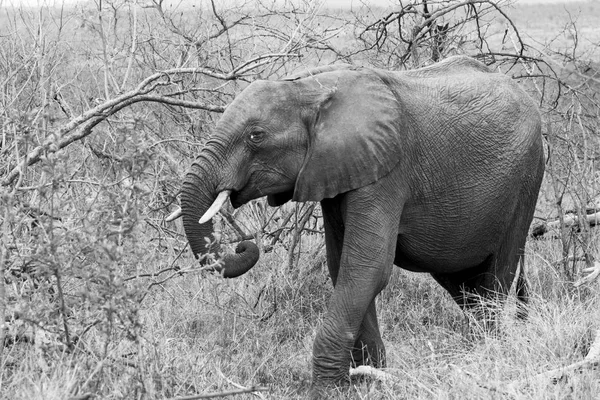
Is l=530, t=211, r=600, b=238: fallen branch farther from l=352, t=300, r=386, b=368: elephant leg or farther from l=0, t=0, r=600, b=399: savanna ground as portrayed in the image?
l=352, t=300, r=386, b=368: elephant leg

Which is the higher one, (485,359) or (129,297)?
(129,297)

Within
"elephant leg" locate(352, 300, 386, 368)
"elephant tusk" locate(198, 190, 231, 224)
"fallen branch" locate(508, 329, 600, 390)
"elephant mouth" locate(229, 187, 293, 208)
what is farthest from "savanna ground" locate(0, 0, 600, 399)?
"elephant mouth" locate(229, 187, 293, 208)

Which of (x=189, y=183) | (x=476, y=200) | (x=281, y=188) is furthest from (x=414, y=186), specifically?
(x=189, y=183)

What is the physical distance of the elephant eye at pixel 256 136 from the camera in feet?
16.0

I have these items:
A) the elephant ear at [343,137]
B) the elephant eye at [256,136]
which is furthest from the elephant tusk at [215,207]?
the elephant ear at [343,137]

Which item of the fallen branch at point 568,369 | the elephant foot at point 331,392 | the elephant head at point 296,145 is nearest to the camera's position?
the fallen branch at point 568,369

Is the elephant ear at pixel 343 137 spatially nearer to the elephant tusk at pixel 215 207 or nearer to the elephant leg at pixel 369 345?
the elephant tusk at pixel 215 207

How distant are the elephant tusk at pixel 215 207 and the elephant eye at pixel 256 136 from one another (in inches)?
11.2

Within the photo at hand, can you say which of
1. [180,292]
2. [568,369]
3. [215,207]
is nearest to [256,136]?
[215,207]

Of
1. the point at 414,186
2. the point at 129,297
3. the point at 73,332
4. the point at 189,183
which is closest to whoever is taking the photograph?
the point at 129,297

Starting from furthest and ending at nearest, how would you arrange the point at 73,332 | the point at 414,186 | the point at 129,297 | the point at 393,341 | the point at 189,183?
the point at 393,341 < the point at 414,186 < the point at 189,183 < the point at 73,332 < the point at 129,297

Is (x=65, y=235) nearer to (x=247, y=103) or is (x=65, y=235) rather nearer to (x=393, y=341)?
(x=247, y=103)

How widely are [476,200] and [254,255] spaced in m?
1.37

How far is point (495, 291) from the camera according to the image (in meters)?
5.82
